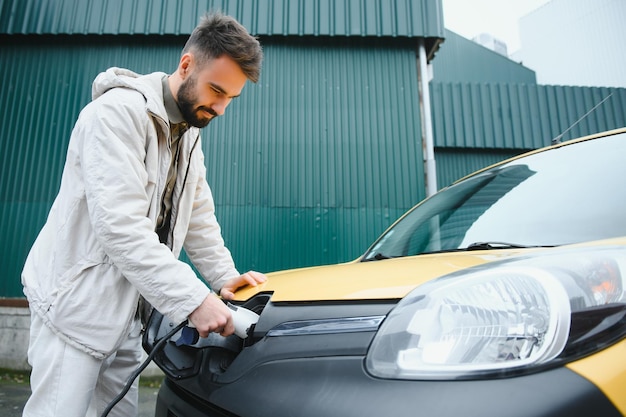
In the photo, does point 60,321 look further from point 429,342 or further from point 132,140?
point 429,342

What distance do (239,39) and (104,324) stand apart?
3.48 ft

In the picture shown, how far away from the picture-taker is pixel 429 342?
747mm

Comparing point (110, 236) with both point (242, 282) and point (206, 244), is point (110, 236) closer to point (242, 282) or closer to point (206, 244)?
point (242, 282)

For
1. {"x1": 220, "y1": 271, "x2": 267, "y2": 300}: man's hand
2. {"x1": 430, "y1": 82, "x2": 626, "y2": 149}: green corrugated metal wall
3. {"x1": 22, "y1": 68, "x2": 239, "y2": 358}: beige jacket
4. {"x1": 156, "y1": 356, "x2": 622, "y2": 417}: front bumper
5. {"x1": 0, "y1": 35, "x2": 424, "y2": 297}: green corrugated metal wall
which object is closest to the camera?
{"x1": 156, "y1": 356, "x2": 622, "y2": 417}: front bumper

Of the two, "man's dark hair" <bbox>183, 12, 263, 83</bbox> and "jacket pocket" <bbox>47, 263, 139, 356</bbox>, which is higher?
"man's dark hair" <bbox>183, 12, 263, 83</bbox>

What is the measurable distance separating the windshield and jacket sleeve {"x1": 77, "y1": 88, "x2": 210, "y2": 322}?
89 centimetres

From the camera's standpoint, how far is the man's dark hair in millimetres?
1394

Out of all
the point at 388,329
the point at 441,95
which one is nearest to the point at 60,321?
the point at 388,329

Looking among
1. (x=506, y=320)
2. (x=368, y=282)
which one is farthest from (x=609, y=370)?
(x=368, y=282)

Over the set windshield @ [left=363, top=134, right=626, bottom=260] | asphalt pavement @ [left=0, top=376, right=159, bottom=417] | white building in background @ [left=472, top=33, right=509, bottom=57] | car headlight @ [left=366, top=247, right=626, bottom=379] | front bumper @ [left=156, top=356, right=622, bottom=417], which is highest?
white building in background @ [left=472, top=33, right=509, bottom=57]

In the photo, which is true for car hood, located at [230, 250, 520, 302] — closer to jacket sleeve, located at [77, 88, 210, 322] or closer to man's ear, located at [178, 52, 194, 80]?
jacket sleeve, located at [77, 88, 210, 322]

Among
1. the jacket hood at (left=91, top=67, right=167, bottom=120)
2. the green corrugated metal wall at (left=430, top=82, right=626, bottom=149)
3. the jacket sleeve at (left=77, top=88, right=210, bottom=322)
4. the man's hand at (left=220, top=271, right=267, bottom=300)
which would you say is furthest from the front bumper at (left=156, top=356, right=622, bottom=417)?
the green corrugated metal wall at (left=430, top=82, right=626, bottom=149)

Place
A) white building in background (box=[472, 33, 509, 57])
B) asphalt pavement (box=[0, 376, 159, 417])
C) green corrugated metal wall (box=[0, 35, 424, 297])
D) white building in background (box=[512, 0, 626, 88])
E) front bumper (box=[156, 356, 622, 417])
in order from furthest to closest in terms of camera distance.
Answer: white building in background (box=[472, 33, 509, 57]), white building in background (box=[512, 0, 626, 88]), green corrugated metal wall (box=[0, 35, 424, 297]), asphalt pavement (box=[0, 376, 159, 417]), front bumper (box=[156, 356, 622, 417])

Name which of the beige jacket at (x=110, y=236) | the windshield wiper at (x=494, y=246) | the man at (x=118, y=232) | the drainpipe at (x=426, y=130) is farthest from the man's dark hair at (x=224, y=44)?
the drainpipe at (x=426, y=130)
